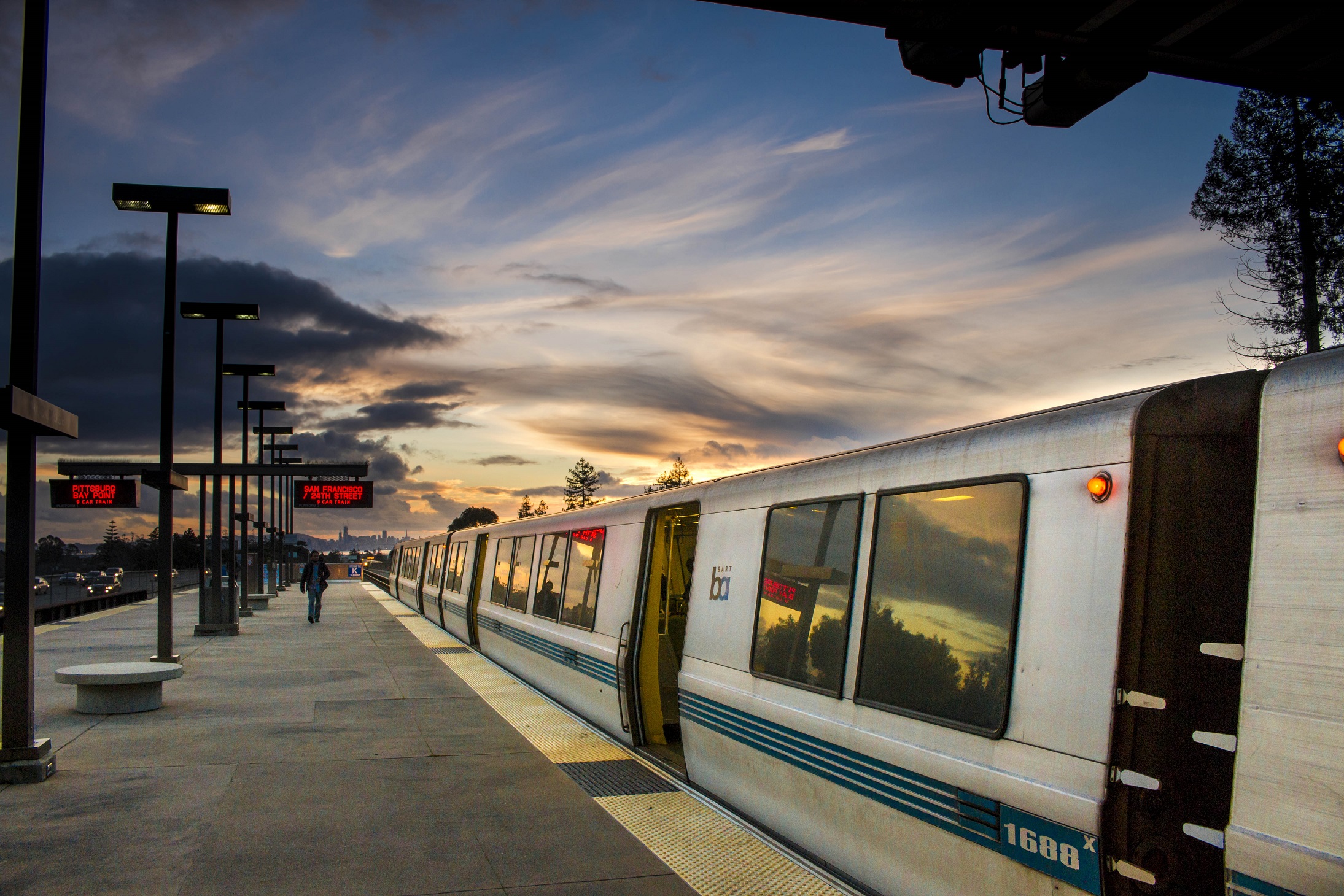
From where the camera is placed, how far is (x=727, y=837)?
6.10 meters

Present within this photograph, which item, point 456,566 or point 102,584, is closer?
point 456,566

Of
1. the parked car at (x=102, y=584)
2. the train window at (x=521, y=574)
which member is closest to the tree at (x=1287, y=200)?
the train window at (x=521, y=574)

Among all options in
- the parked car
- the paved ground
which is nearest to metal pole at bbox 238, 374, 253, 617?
the paved ground

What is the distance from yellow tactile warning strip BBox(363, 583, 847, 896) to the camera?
17.3ft

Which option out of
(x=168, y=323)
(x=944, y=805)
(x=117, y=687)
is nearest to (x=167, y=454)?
(x=168, y=323)

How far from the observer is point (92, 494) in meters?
20.7

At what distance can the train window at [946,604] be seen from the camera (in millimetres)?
4145

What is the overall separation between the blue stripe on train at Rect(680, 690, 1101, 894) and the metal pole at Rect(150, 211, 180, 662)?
10257mm

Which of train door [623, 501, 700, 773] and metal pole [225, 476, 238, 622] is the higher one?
train door [623, 501, 700, 773]

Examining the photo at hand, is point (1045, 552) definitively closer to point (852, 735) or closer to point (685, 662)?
point (852, 735)

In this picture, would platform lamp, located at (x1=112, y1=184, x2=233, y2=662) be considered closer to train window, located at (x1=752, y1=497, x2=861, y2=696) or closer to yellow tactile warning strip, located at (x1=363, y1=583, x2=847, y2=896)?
yellow tactile warning strip, located at (x1=363, y1=583, x2=847, y2=896)

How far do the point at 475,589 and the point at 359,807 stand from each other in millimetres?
11814

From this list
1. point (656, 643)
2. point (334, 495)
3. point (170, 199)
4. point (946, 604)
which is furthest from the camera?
point (334, 495)

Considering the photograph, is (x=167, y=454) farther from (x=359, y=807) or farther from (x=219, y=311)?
(x=359, y=807)
